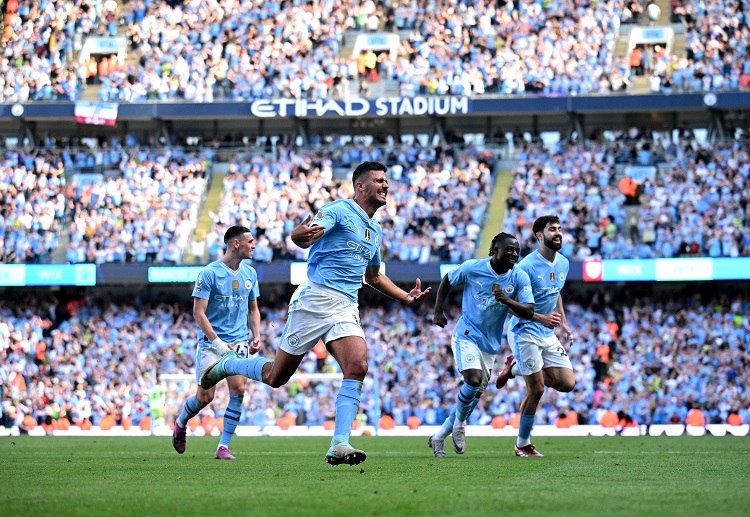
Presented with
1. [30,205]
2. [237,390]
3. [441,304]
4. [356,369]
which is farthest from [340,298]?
[30,205]

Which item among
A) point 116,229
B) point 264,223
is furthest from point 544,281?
point 116,229

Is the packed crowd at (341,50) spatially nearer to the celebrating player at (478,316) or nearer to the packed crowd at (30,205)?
the packed crowd at (30,205)

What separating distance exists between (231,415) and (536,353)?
161 inches

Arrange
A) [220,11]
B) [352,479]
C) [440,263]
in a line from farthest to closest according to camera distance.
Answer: [220,11] → [440,263] → [352,479]

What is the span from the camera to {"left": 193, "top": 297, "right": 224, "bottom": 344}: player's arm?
15.9 m

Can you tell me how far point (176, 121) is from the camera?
4669 centimetres

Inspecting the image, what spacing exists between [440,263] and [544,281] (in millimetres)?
21283

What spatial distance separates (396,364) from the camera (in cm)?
3641

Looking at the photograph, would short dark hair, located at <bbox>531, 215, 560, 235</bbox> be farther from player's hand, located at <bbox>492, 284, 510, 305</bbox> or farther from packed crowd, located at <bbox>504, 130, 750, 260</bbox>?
packed crowd, located at <bbox>504, 130, 750, 260</bbox>

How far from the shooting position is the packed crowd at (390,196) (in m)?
38.9

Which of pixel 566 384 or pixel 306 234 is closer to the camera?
pixel 306 234

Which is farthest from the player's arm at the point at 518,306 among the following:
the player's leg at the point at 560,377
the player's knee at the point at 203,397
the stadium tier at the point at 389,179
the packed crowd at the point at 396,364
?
the stadium tier at the point at 389,179

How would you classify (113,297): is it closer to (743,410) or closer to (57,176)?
(57,176)

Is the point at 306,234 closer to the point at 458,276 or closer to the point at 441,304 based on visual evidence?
the point at 441,304
